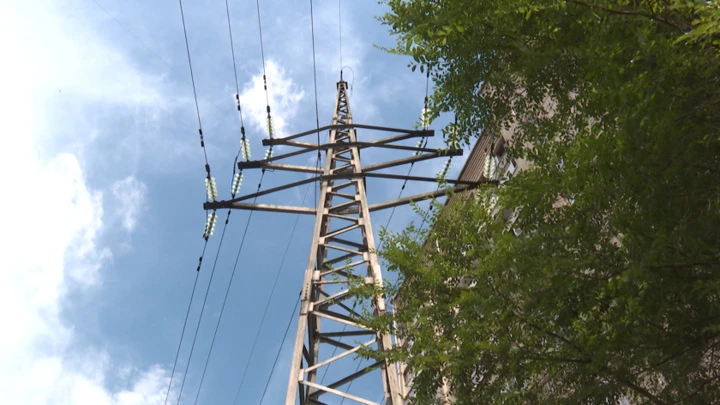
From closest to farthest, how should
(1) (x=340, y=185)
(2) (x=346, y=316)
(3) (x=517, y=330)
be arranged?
(3) (x=517, y=330)
(2) (x=346, y=316)
(1) (x=340, y=185)

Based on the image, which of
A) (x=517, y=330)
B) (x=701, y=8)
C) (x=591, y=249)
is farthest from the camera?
(x=517, y=330)

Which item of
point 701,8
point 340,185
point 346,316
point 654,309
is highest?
point 340,185

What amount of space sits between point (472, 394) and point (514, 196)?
2480mm

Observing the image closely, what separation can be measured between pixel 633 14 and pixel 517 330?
3517mm

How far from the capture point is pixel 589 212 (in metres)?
6.08

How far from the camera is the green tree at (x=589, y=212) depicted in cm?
536

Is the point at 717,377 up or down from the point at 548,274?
down

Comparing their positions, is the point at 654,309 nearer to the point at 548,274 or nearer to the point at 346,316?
the point at 548,274

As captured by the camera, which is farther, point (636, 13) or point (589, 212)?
point (589, 212)

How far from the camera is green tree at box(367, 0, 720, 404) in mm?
5359

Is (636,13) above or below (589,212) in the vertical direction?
above

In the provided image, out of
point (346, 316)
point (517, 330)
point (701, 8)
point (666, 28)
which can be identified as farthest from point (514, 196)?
point (346, 316)

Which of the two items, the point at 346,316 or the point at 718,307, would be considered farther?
the point at 346,316

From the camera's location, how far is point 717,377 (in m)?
6.27
